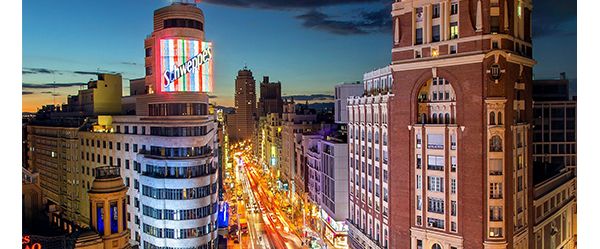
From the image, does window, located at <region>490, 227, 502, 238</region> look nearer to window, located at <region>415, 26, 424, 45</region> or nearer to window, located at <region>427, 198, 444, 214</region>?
window, located at <region>427, 198, 444, 214</region>

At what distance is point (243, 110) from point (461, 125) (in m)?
18.5

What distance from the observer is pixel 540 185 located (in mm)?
13039

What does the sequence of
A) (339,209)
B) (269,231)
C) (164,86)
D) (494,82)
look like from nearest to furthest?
(494,82) → (164,86) → (339,209) → (269,231)

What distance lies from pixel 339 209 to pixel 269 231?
5.58m

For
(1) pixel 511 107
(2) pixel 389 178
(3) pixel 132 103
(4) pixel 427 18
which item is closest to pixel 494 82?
(1) pixel 511 107

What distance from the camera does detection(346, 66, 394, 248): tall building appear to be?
14.1 m

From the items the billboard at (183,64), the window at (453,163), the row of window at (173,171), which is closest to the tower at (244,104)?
the billboard at (183,64)

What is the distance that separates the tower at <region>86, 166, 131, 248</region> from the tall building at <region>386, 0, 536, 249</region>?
771 centimetres

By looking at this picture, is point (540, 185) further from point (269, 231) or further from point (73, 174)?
point (73, 174)

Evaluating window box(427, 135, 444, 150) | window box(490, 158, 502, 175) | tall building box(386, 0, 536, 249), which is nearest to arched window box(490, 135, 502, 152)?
tall building box(386, 0, 536, 249)

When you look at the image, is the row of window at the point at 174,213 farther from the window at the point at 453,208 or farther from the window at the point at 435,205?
the window at the point at 453,208

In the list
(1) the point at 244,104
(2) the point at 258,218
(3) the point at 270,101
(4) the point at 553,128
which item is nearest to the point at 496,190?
(4) the point at 553,128

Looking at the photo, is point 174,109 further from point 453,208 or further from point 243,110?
point 243,110

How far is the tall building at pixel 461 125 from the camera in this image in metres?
10.7
